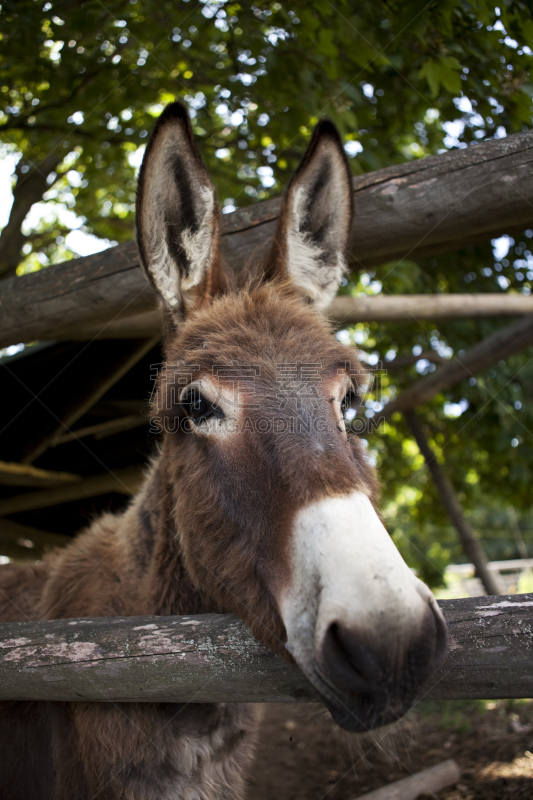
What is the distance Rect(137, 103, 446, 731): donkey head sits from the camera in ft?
3.81

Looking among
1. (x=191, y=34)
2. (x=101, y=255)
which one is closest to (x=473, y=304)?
(x=101, y=255)

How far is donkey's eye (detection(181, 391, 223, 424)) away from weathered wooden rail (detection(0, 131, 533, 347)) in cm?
99

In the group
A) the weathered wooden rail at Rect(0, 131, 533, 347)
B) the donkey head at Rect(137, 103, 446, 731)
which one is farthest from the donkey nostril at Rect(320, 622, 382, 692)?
the weathered wooden rail at Rect(0, 131, 533, 347)

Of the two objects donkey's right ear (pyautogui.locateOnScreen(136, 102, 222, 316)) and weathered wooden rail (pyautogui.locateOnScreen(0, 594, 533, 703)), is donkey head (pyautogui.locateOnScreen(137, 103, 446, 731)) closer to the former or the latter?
donkey's right ear (pyautogui.locateOnScreen(136, 102, 222, 316))

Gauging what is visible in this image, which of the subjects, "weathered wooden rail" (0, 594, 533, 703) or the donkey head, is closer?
the donkey head

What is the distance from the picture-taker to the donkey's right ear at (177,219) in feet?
6.70

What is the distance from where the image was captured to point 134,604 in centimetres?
207

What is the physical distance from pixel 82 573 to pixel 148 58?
178 inches

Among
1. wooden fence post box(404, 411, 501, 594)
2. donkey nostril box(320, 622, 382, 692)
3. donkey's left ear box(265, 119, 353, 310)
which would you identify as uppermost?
donkey's left ear box(265, 119, 353, 310)

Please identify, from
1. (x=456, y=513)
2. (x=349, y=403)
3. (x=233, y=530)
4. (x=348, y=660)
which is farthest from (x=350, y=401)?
(x=456, y=513)

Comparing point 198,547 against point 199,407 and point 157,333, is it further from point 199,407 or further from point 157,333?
point 157,333

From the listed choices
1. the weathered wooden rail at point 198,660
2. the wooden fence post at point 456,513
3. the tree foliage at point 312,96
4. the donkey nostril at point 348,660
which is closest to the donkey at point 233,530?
the donkey nostril at point 348,660

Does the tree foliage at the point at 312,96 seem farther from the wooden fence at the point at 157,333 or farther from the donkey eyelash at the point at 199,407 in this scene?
the donkey eyelash at the point at 199,407

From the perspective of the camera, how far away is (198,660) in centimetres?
154
